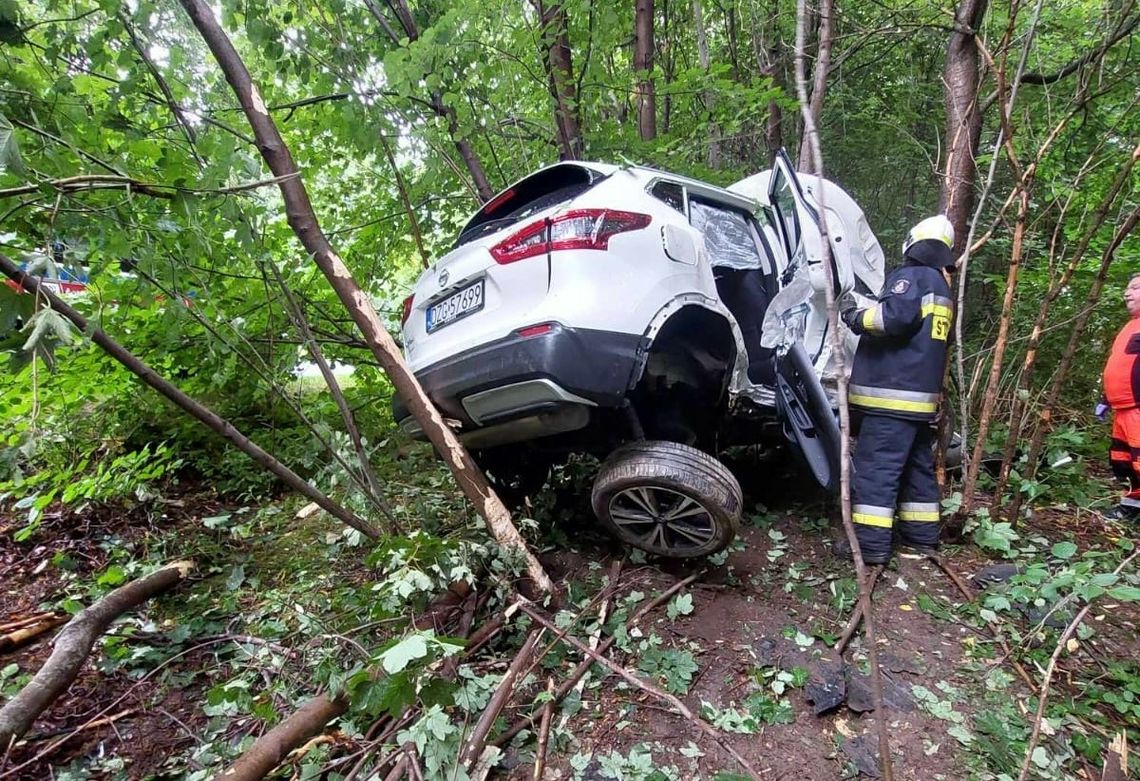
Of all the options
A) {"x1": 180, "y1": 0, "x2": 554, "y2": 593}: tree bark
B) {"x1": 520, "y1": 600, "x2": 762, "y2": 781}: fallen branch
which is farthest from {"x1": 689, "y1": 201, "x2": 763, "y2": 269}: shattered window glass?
{"x1": 520, "y1": 600, "x2": 762, "y2": 781}: fallen branch

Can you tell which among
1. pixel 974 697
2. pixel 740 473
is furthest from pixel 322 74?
pixel 974 697

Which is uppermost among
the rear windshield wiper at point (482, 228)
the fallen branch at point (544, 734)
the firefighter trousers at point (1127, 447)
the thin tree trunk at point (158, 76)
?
the thin tree trunk at point (158, 76)

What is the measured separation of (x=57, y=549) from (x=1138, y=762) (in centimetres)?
526

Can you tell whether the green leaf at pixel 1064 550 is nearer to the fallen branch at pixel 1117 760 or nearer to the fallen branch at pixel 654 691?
the fallen branch at pixel 1117 760

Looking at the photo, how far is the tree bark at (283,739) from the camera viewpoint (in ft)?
5.27

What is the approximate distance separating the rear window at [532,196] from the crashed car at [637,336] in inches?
0.5

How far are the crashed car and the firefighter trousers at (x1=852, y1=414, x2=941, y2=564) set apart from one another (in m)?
0.34

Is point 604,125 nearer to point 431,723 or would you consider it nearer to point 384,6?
point 384,6

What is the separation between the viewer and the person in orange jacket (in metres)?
3.49

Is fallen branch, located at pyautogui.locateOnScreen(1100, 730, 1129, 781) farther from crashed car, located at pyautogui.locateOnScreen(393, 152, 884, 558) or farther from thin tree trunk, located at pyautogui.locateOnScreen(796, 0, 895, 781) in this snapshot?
crashed car, located at pyautogui.locateOnScreen(393, 152, 884, 558)

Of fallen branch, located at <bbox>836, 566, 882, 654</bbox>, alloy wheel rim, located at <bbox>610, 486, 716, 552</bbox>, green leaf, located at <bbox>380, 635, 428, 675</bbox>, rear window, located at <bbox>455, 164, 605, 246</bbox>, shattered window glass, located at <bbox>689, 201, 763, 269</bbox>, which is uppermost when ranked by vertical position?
rear window, located at <bbox>455, 164, 605, 246</bbox>

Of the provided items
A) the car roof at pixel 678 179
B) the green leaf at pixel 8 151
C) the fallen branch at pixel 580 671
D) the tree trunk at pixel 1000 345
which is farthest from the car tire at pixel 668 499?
the green leaf at pixel 8 151

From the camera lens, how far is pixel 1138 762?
160 cm

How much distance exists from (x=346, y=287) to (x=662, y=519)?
1.70 metres
